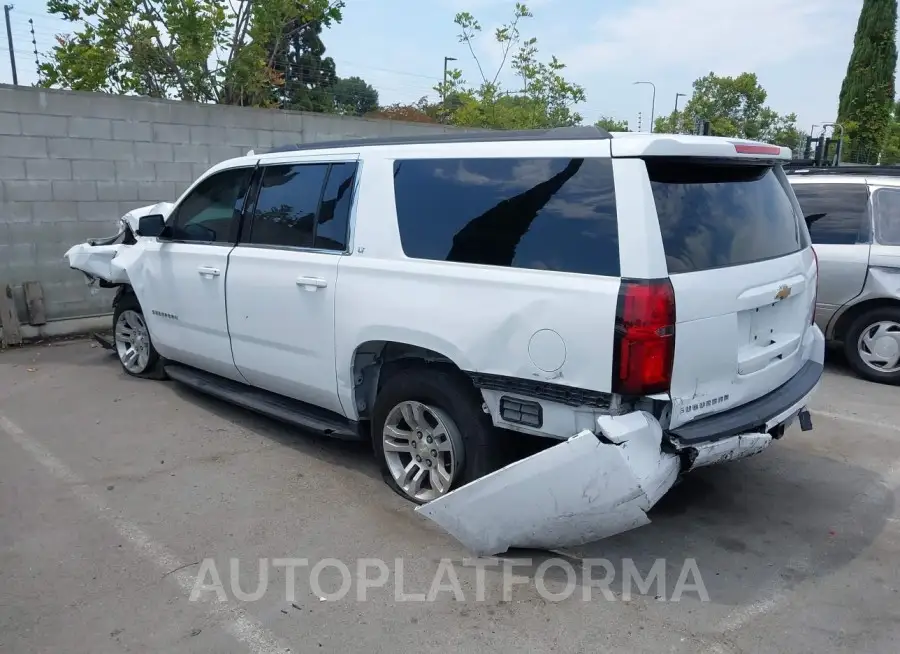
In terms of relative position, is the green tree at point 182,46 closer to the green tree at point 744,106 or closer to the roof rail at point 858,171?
the roof rail at point 858,171

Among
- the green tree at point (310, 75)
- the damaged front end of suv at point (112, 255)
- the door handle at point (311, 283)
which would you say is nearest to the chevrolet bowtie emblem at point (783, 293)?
the door handle at point (311, 283)

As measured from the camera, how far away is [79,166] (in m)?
7.95

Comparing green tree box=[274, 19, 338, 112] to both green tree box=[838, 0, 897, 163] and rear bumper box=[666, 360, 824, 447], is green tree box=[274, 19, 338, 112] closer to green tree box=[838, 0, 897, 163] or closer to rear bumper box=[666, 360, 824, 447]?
green tree box=[838, 0, 897, 163]

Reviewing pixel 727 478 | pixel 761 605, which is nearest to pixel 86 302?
pixel 727 478

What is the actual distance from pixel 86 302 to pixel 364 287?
18.8ft

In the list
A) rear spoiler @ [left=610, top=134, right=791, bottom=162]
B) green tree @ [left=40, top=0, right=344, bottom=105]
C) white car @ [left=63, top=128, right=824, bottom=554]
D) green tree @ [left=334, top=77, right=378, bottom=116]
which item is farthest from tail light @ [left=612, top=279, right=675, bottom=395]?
green tree @ [left=334, top=77, right=378, bottom=116]

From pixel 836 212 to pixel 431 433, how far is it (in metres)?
5.23

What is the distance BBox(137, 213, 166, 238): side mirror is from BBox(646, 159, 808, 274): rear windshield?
4.09m

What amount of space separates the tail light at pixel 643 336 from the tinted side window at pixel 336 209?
1.84m

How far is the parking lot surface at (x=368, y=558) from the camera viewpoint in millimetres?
2973

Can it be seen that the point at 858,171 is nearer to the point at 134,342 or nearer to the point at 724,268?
the point at 724,268

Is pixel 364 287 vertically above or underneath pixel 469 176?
underneath

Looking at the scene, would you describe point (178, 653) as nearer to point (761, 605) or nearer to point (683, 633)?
point (683, 633)

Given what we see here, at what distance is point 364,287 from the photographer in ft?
13.1
